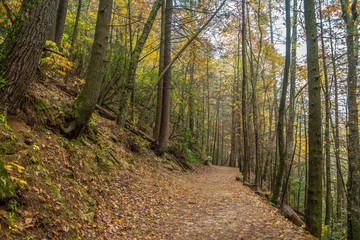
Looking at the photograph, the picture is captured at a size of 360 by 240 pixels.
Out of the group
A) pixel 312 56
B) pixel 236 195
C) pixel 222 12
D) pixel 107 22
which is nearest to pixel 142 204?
pixel 236 195

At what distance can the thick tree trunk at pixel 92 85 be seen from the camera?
522 centimetres

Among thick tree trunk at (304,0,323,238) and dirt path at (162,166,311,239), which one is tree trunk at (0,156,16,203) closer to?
dirt path at (162,166,311,239)

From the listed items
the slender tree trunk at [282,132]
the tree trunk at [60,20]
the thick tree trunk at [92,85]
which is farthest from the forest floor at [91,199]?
the tree trunk at [60,20]

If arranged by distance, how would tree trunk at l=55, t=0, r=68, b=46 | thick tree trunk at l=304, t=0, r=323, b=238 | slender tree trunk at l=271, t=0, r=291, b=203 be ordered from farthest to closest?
1. slender tree trunk at l=271, t=0, r=291, b=203
2. tree trunk at l=55, t=0, r=68, b=46
3. thick tree trunk at l=304, t=0, r=323, b=238

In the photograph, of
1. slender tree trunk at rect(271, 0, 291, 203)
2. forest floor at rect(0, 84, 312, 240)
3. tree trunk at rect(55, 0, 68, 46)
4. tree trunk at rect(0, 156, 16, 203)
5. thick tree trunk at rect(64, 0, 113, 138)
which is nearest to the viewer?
tree trunk at rect(0, 156, 16, 203)

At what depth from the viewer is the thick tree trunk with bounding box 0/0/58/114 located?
341 centimetres

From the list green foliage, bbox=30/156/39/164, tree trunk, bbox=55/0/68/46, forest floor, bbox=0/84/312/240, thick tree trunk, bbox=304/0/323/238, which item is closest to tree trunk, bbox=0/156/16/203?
forest floor, bbox=0/84/312/240

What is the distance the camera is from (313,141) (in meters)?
5.02

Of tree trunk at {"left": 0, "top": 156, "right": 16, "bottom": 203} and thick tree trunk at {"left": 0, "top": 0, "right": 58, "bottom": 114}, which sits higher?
thick tree trunk at {"left": 0, "top": 0, "right": 58, "bottom": 114}

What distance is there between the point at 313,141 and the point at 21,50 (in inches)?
252

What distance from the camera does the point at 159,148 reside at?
11.7 metres

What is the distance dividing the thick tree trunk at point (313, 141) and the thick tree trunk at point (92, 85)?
5.37 meters

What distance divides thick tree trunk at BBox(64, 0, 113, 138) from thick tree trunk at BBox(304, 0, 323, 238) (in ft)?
17.6

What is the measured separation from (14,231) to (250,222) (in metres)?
4.79
